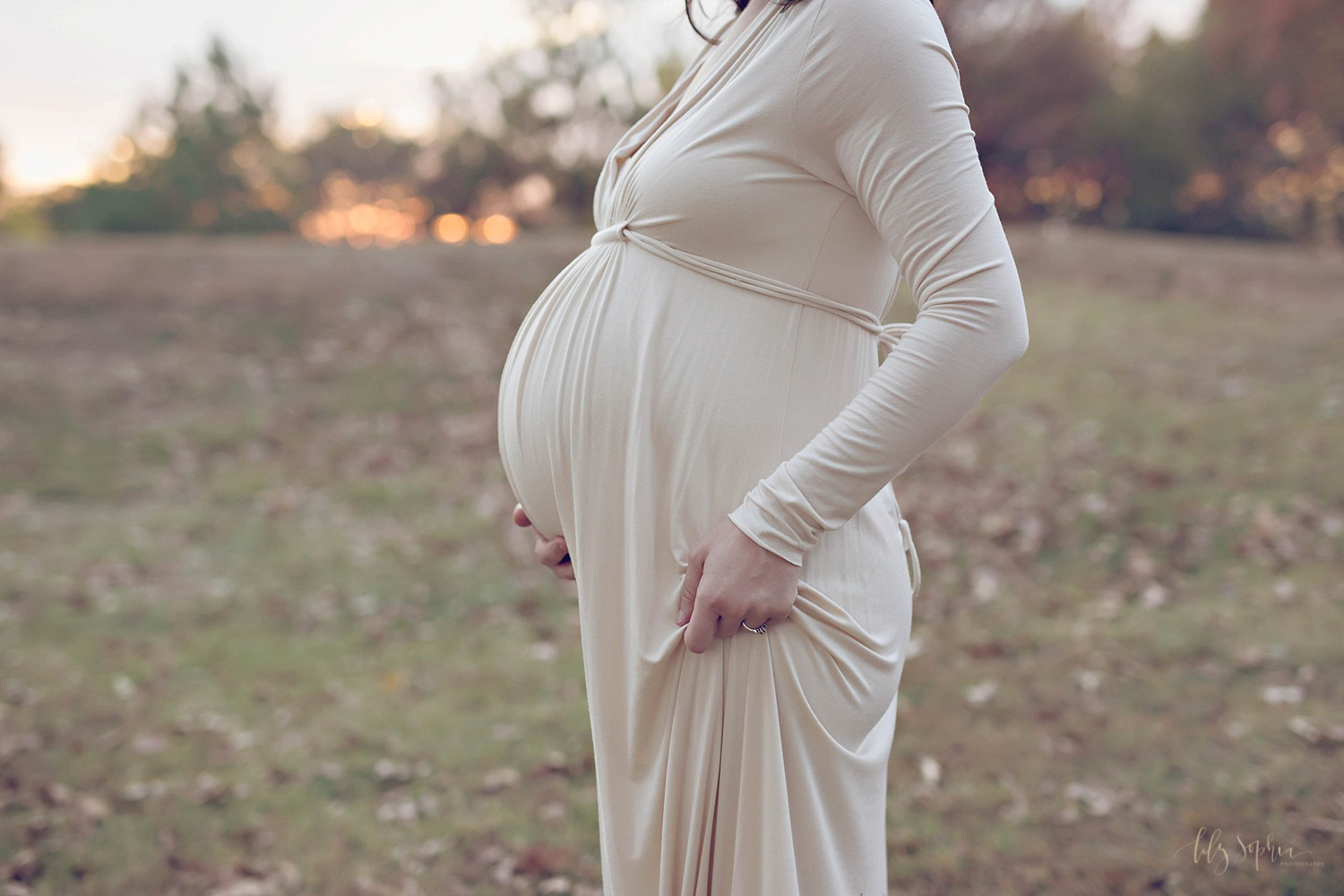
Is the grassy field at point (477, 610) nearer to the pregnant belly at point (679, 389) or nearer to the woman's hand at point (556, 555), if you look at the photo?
the woman's hand at point (556, 555)

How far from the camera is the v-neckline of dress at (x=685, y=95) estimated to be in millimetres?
1222

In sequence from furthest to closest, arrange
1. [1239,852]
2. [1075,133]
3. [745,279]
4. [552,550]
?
[1075,133], [1239,852], [552,550], [745,279]

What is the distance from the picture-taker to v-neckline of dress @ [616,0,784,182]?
1.22 meters

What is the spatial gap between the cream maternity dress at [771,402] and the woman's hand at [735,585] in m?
0.03

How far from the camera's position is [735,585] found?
1.17 meters

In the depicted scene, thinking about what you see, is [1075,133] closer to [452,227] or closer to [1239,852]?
[452,227]

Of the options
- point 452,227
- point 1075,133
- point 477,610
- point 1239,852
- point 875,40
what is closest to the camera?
point 875,40

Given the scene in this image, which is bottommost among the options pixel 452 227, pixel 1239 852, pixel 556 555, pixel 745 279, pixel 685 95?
pixel 1239 852

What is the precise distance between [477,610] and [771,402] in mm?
4626

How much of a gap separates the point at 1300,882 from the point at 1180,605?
2.26 metres

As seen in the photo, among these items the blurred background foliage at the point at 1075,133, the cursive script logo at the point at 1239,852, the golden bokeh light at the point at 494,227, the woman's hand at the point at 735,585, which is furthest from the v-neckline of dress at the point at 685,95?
the golden bokeh light at the point at 494,227

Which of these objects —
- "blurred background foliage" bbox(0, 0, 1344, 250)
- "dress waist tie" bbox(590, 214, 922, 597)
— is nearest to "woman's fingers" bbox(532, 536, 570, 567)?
"dress waist tie" bbox(590, 214, 922, 597)

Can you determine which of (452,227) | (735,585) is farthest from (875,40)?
(452,227)

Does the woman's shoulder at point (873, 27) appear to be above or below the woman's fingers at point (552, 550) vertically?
above
